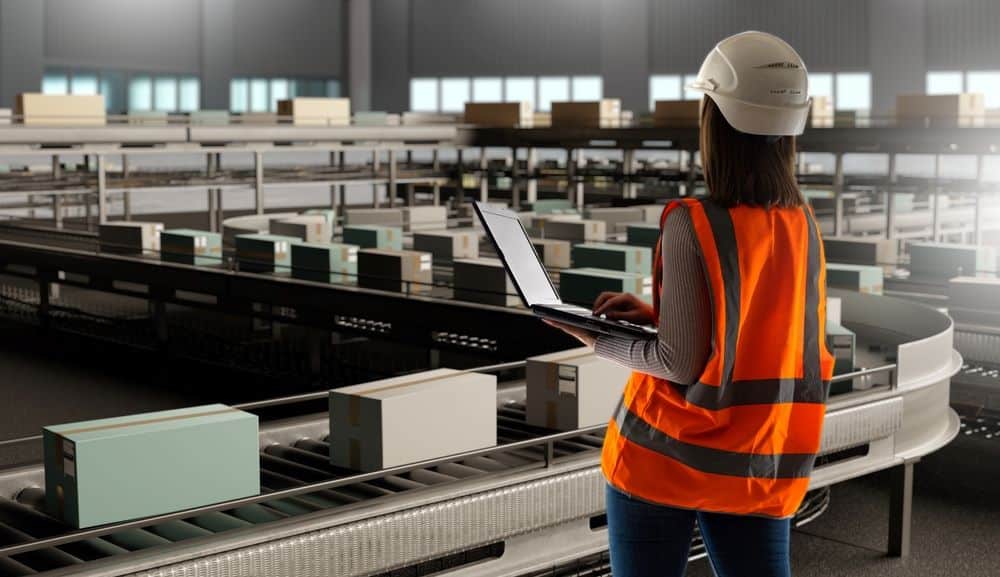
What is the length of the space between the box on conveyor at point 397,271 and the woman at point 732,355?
405 inches

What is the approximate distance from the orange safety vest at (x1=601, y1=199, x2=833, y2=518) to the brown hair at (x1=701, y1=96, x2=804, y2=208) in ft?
0.09

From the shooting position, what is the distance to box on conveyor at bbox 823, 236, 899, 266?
1429 cm

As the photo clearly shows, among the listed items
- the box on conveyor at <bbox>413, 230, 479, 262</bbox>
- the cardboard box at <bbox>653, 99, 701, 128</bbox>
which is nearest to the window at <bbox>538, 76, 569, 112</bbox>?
the cardboard box at <bbox>653, 99, 701, 128</bbox>

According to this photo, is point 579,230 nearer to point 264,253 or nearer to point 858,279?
point 264,253

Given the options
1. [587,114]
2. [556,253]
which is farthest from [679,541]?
[587,114]

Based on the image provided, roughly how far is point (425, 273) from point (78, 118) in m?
10.5

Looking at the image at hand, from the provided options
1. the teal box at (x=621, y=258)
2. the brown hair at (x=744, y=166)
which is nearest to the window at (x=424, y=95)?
the teal box at (x=621, y=258)

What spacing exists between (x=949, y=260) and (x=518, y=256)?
1145 centimetres

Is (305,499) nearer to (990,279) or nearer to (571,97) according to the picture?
(990,279)

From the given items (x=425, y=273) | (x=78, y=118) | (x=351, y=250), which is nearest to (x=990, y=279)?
(x=425, y=273)

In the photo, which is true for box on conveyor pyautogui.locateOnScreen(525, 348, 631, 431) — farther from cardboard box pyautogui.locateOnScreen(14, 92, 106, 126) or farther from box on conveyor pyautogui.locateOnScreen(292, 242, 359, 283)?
cardboard box pyautogui.locateOnScreen(14, 92, 106, 126)

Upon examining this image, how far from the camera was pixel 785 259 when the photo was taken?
231 centimetres

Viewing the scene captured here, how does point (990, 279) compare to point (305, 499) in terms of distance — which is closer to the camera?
point (305, 499)

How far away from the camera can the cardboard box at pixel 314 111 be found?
81.9 feet
